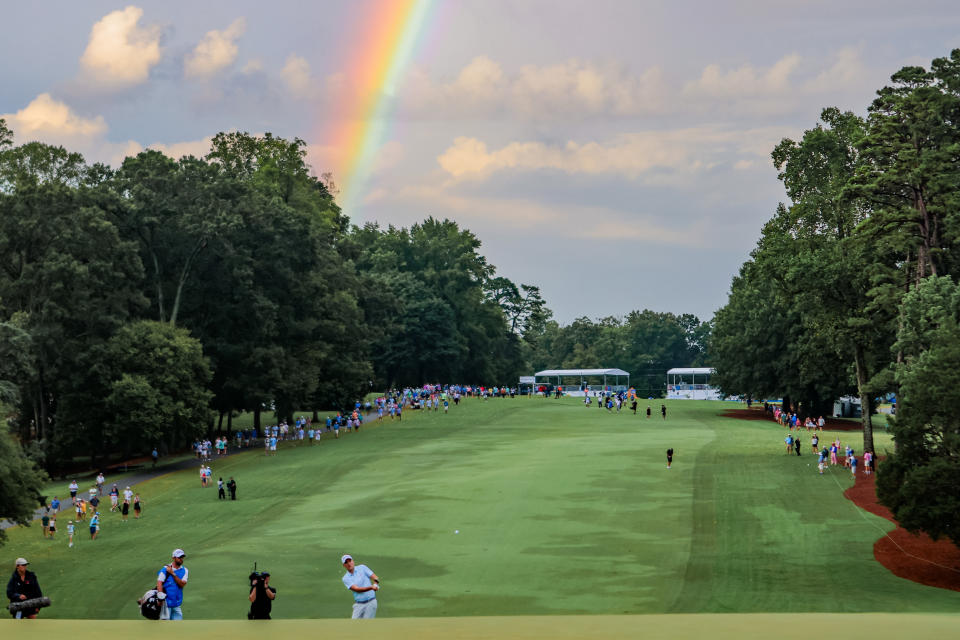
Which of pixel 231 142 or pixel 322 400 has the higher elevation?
pixel 231 142

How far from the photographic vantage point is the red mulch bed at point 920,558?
30.6 m

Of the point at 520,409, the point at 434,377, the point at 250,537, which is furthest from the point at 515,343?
the point at 250,537

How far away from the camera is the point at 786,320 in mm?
88938

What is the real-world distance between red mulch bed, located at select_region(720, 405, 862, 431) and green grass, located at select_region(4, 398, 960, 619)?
2582 cm

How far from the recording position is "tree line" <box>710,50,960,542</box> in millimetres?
30625

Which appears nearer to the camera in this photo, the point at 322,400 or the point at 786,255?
the point at 786,255

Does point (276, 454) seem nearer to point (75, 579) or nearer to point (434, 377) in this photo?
point (75, 579)

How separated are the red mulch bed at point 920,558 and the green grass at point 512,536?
2.06ft

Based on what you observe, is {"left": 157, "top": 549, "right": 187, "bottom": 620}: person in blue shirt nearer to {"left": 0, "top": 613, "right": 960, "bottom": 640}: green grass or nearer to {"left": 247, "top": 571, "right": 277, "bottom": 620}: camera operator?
{"left": 247, "top": 571, "right": 277, "bottom": 620}: camera operator

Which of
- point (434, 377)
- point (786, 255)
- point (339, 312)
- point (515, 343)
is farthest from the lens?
point (515, 343)

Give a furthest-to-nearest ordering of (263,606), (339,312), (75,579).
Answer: (339,312), (75,579), (263,606)

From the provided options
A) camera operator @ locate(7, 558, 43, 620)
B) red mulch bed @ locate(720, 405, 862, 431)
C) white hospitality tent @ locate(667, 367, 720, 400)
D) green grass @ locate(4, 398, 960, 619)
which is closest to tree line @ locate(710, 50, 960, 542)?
green grass @ locate(4, 398, 960, 619)

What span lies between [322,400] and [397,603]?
60.0 m

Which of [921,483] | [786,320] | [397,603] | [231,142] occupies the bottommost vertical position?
[397,603]
